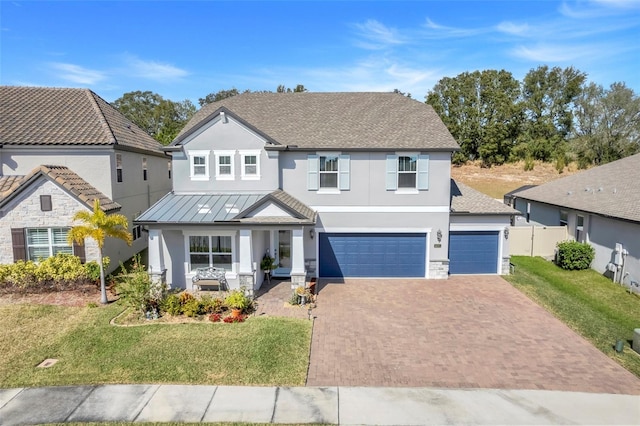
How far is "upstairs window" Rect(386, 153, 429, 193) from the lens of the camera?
1800 centimetres

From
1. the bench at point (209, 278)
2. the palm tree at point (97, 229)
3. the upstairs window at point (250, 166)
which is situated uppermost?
the upstairs window at point (250, 166)

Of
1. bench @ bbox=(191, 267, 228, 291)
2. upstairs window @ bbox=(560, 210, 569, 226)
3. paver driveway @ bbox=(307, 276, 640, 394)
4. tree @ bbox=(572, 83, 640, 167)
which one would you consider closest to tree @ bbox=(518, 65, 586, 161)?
tree @ bbox=(572, 83, 640, 167)

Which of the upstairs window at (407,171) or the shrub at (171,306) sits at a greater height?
the upstairs window at (407,171)

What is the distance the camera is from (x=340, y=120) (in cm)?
1989

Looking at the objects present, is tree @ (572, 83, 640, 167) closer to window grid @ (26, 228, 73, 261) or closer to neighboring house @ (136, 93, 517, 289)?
neighboring house @ (136, 93, 517, 289)

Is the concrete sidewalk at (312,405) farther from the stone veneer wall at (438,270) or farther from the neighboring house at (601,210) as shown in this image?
the neighboring house at (601,210)

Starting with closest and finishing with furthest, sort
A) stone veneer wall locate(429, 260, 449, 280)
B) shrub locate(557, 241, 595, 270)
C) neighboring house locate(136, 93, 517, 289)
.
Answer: neighboring house locate(136, 93, 517, 289)
stone veneer wall locate(429, 260, 449, 280)
shrub locate(557, 241, 595, 270)

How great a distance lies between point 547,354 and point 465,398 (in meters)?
3.83

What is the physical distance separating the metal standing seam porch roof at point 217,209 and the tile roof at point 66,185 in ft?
9.29

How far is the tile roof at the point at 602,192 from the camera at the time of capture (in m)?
18.1

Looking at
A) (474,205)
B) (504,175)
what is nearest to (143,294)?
(474,205)

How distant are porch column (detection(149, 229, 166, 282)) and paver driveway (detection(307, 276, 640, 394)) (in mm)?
6538

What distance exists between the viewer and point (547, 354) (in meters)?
11.0

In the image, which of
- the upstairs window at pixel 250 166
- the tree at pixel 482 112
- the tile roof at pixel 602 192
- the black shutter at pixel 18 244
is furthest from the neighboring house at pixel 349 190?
the tree at pixel 482 112
